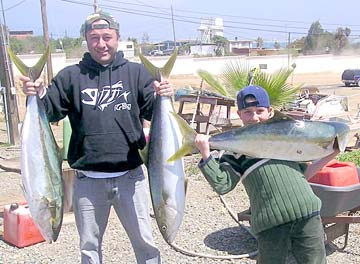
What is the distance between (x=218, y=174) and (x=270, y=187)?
0.33 meters

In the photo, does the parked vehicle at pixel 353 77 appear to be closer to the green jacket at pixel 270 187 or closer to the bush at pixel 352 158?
the bush at pixel 352 158

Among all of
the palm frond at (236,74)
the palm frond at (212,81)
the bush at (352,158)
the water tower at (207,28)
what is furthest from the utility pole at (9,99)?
the water tower at (207,28)

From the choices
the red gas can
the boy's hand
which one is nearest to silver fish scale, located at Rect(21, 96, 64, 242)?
the boy's hand

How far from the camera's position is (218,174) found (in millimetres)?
3145

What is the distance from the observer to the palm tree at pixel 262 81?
7438mm

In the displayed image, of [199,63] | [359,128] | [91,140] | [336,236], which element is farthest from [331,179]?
[199,63]

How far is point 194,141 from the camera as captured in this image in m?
3.08

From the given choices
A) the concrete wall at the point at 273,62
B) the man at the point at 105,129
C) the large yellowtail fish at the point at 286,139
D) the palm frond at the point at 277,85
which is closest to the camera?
the large yellowtail fish at the point at 286,139

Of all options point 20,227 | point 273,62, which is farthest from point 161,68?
point 273,62

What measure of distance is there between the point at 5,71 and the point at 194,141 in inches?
432

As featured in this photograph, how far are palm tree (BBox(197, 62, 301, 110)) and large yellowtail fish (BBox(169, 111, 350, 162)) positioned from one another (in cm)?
442

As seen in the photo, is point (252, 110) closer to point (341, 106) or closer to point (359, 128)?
point (359, 128)

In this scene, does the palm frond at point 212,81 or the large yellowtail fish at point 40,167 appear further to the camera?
the palm frond at point 212,81

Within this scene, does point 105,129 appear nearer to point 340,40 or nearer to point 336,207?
point 336,207
